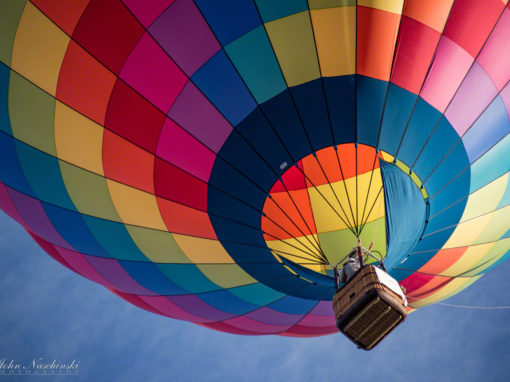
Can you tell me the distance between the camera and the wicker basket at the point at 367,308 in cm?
382

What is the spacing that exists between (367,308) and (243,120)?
1770 mm

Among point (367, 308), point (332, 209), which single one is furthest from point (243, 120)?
point (332, 209)

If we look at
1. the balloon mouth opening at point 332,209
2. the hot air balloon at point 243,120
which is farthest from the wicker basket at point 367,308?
the balloon mouth opening at point 332,209

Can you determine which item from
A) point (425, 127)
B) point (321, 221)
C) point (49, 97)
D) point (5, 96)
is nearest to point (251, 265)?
point (321, 221)

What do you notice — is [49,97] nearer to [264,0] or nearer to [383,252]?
[264,0]

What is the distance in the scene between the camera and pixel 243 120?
4398 mm

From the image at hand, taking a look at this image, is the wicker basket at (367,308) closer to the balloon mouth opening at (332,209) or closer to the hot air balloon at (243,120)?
the hot air balloon at (243,120)

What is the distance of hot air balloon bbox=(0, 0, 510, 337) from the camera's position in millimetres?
4223

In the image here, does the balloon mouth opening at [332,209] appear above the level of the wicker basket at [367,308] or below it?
above

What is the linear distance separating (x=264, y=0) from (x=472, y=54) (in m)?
1.76

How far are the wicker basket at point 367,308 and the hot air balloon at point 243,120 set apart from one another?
2.27 ft

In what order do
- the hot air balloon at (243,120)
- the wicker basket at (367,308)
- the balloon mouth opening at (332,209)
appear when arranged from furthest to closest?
the balloon mouth opening at (332,209)
the hot air balloon at (243,120)
the wicker basket at (367,308)

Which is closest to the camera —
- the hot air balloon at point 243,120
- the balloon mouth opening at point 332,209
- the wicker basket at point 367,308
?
the wicker basket at point 367,308

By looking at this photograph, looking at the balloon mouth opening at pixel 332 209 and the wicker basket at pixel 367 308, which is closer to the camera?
the wicker basket at pixel 367 308
